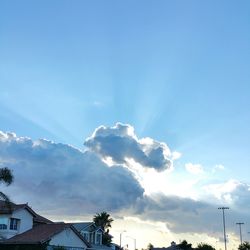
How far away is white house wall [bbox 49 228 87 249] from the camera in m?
60.3

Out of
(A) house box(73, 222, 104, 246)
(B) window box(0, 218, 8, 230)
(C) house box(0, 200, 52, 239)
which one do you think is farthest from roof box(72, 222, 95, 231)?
(B) window box(0, 218, 8, 230)

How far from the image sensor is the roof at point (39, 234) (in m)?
57.9

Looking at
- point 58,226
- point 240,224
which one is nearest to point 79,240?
point 58,226

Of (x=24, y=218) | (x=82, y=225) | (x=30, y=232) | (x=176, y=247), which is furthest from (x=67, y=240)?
(x=176, y=247)

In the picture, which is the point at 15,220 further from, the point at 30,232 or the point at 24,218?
the point at 30,232

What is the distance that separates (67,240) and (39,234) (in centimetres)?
441

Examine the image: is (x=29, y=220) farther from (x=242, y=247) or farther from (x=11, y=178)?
(x=242, y=247)

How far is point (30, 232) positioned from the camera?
203ft

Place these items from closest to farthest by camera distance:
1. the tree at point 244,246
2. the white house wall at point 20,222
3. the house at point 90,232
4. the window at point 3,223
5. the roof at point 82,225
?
the white house wall at point 20,222 < the window at point 3,223 < the roof at point 82,225 < the house at point 90,232 < the tree at point 244,246

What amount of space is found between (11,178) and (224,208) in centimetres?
10319

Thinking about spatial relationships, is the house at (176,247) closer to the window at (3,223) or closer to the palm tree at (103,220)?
the palm tree at (103,220)

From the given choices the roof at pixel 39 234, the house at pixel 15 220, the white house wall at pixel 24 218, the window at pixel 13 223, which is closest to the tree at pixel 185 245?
the roof at pixel 39 234

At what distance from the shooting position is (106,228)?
112m

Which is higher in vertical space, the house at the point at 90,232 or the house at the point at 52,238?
the house at the point at 90,232
